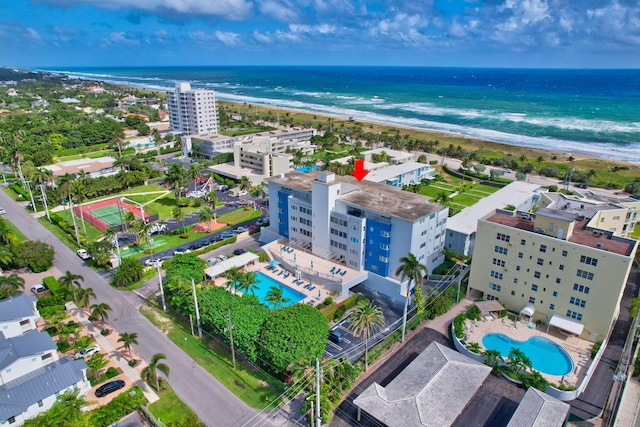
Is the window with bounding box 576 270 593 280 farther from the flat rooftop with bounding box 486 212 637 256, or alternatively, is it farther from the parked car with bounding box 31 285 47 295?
the parked car with bounding box 31 285 47 295

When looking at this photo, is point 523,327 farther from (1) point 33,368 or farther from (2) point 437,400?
(1) point 33,368

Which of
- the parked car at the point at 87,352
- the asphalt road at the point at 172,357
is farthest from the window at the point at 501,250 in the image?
the parked car at the point at 87,352

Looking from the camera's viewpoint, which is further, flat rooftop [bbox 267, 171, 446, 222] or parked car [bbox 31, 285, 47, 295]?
parked car [bbox 31, 285, 47, 295]

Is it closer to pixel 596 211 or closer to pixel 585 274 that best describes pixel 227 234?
pixel 585 274

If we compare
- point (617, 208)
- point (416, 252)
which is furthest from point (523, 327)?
point (617, 208)

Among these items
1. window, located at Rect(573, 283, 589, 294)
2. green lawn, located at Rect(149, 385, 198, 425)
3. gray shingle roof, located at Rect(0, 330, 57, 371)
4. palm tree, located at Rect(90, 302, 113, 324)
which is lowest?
green lawn, located at Rect(149, 385, 198, 425)

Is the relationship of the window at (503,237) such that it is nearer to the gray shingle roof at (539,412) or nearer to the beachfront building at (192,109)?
the gray shingle roof at (539,412)

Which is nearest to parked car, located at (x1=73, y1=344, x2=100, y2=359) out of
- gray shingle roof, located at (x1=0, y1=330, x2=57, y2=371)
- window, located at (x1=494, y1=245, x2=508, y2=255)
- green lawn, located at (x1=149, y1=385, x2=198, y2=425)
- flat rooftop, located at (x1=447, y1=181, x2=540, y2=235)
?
gray shingle roof, located at (x1=0, y1=330, x2=57, y2=371)
